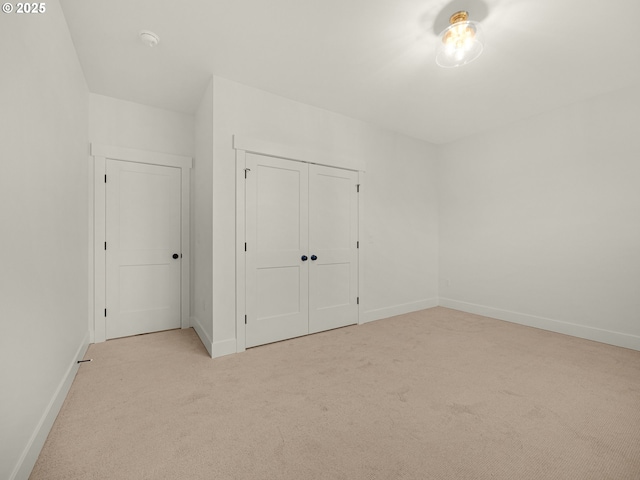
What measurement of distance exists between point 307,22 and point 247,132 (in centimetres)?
119

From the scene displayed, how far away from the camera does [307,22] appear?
2.14 meters

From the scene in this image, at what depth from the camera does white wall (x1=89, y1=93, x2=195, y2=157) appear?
3172mm

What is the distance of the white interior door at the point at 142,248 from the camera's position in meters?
3.22

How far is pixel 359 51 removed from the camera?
8.12 ft

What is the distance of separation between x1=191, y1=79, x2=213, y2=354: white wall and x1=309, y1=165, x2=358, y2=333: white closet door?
3.75 ft

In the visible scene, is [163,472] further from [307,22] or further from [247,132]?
[307,22]

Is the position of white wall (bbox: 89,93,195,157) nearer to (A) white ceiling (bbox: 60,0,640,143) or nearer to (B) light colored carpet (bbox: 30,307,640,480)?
(A) white ceiling (bbox: 60,0,640,143)

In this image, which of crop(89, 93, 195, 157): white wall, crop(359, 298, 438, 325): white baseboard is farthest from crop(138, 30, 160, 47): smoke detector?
crop(359, 298, 438, 325): white baseboard

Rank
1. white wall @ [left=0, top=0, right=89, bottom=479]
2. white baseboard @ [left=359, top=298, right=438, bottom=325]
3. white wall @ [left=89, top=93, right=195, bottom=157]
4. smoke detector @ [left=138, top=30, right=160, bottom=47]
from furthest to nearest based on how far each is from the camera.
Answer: white baseboard @ [left=359, top=298, right=438, bottom=325], white wall @ [left=89, top=93, right=195, bottom=157], smoke detector @ [left=138, top=30, right=160, bottom=47], white wall @ [left=0, top=0, right=89, bottom=479]

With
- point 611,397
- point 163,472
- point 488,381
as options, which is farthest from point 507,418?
point 163,472

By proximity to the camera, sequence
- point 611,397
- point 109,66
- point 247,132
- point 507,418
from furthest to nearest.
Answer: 1. point 247,132
2. point 109,66
3. point 611,397
4. point 507,418

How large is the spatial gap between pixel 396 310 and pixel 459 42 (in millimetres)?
3314

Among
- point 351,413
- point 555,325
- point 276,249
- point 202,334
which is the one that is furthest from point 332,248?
point 555,325

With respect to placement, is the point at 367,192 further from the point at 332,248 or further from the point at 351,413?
the point at 351,413
